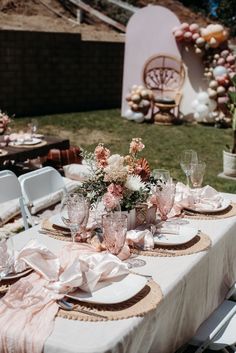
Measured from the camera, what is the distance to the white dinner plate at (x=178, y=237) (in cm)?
302

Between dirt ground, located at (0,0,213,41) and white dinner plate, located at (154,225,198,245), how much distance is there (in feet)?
44.0

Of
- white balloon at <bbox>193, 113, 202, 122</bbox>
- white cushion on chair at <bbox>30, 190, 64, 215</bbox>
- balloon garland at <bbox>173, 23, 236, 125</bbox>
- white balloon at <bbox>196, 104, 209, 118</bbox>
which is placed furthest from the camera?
white balloon at <bbox>193, 113, 202, 122</bbox>

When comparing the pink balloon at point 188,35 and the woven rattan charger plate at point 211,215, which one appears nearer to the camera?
the woven rattan charger plate at point 211,215

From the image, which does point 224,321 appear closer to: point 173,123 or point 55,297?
point 55,297

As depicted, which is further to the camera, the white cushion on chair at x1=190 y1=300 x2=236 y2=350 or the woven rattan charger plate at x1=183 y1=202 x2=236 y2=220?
the woven rattan charger plate at x1=183 y1=202 x2=236 y2=220

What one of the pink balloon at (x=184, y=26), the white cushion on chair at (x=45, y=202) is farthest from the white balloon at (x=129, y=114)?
the white cushion on chair at (x=45, y=202)

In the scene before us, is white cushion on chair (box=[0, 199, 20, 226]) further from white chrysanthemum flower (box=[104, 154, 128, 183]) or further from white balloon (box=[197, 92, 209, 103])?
white balloon (box=[197, 92, 209, 103])

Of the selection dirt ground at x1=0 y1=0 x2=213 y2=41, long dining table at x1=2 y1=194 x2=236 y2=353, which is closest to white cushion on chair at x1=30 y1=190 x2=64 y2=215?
long dining table at x1=2 y1=194 x2=236 y2=353

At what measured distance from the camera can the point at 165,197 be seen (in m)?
3.36

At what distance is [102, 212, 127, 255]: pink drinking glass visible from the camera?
2.69m

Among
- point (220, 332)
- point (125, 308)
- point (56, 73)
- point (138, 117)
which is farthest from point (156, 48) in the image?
point (125, 308)

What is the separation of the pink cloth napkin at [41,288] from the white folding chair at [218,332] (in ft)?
2.35

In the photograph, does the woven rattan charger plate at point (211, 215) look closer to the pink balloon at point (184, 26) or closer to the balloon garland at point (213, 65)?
the balloon garland at point (213, 65)

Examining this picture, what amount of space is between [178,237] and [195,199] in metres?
0.75
